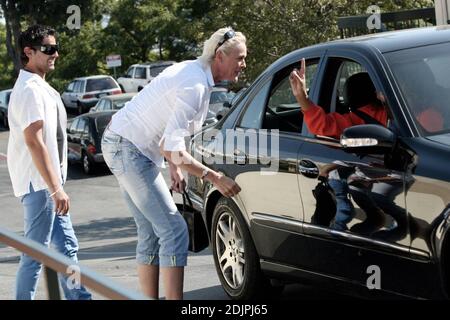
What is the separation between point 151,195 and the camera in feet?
19.1

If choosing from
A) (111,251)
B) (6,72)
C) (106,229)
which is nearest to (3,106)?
(6,72)

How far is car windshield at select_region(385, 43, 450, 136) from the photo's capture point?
18.1 ft

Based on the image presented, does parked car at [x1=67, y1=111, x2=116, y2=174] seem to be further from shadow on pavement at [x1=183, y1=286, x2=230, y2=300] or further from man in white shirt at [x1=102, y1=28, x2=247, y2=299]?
man in white shirt at [x1=102, y1=28, x2=247, y2=299]

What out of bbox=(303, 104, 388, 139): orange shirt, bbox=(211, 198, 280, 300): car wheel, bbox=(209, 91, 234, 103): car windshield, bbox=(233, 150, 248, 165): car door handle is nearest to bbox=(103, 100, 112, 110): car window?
bbox=(209, 91, 234, 103): car windshield

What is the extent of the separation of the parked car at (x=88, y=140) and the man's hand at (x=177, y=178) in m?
17.3

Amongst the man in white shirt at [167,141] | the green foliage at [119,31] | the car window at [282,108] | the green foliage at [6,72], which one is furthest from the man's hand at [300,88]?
the green foliage at [6,72]

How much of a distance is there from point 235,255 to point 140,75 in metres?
35.6

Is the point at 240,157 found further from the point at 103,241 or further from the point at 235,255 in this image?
the point at 103,241

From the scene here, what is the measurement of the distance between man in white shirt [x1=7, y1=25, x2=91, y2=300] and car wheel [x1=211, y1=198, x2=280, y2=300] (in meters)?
1.13

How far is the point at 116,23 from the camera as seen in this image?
160 feet

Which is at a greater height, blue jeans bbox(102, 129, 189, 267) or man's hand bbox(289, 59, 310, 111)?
man's hand bbox(289, 59, 310, 111)

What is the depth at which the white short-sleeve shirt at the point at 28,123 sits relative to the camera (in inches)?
233

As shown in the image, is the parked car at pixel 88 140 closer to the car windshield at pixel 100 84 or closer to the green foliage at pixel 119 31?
the green foliage at pixel 119 31

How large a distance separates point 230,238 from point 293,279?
0.75 meters
